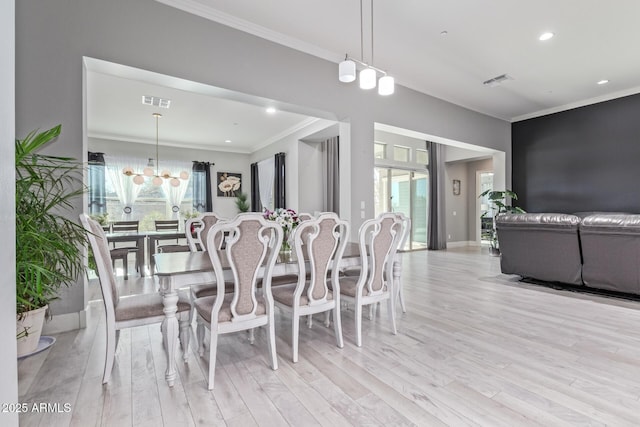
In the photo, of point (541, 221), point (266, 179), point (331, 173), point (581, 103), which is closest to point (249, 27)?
point (331, 173)

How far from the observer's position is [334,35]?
3.85 metres

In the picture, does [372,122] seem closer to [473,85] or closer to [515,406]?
[473,85]

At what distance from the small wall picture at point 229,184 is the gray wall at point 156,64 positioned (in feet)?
16.9

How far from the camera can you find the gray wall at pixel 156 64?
2633mm

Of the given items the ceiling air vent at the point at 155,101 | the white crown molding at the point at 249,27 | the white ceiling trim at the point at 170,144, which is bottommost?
the white ceiling trim at the point at 170,144

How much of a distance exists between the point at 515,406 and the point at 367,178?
3.50 metres

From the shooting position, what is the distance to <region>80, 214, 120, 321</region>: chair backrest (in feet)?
5.85

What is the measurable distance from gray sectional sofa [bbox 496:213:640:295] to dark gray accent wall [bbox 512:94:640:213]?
312cm

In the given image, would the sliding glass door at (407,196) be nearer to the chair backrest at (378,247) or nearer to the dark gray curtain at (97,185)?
the chair backrest at (378,247)

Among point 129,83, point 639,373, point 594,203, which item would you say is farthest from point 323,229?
point 594,203

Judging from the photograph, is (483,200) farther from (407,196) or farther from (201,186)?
(201,186)

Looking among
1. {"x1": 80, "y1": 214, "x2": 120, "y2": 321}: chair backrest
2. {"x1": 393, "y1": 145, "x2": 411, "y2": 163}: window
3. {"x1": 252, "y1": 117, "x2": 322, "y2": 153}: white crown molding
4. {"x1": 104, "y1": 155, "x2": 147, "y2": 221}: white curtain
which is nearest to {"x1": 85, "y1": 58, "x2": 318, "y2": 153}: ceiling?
{"x1": 252, "y1": 117, "x2": 322, "y2": 153}: white crown molding

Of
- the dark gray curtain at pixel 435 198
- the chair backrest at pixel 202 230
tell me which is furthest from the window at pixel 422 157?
the chair backrest at pixel 202 230

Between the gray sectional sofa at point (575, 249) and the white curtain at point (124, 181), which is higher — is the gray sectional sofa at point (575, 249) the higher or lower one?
the lower one
